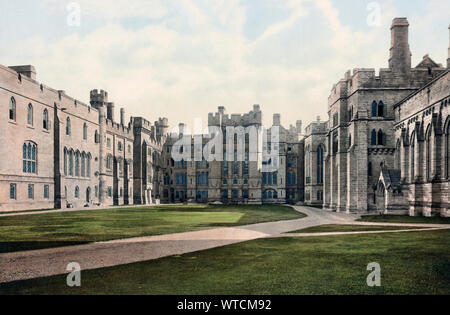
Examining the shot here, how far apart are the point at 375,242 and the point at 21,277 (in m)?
11.7

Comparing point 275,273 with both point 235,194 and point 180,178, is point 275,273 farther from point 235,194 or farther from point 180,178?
point 180,178

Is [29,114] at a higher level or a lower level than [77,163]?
higher

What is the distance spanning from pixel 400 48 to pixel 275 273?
32544mm

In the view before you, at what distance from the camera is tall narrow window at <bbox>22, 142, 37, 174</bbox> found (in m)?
35.2

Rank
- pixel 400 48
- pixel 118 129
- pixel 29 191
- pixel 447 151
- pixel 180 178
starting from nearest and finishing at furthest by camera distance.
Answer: pixel 447 151 → pixel 400 48 → pixel 29 191 → pixel 118 129 → pixel 180 178

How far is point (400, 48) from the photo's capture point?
115 ft

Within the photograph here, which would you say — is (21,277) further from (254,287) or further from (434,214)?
(434,214)

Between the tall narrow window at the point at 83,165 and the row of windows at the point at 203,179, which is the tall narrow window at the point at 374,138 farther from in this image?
the row of windows at the point at 203,179

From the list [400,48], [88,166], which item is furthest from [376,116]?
[88,166]

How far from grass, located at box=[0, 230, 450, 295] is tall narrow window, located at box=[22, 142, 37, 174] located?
95.6 ft

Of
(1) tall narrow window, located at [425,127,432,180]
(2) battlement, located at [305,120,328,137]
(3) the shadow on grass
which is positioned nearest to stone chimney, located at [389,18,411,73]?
(1) tall narrow window, located at [425,127,432,180]

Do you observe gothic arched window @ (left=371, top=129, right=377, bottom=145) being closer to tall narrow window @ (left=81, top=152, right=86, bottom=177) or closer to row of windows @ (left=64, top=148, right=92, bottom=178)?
row of windows @ (left=64, top=148, right=92, bottom=178)

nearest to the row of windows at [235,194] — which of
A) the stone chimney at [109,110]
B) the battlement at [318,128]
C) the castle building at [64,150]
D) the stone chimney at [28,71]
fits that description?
the castle building at [64,150]
